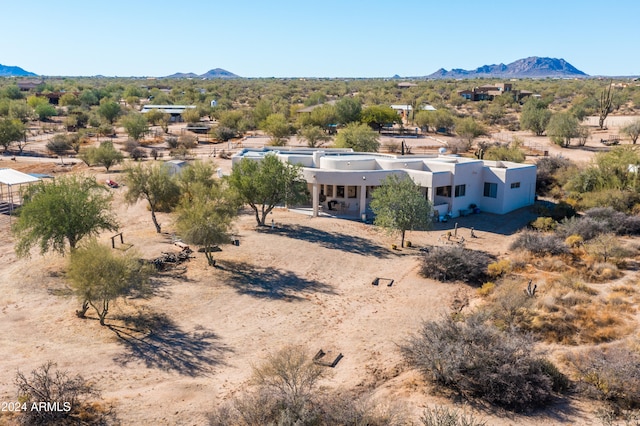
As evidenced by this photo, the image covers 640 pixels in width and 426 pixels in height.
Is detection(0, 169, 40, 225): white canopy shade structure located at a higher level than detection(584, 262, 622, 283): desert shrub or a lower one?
higher

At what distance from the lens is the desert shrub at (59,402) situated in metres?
13.7

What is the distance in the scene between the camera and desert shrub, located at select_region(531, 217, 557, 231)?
114 ft

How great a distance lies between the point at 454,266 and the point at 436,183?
40.9ft

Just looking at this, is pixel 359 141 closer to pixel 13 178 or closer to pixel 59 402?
pixel 13 178

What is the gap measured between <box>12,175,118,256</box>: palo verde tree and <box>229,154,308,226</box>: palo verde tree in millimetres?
9288

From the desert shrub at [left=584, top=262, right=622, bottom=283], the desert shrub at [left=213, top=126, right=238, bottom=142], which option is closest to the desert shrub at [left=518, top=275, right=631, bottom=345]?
the desert shrub at [left=584, top=262, right=622, bottom=283]

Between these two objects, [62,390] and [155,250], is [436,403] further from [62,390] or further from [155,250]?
[155,250]

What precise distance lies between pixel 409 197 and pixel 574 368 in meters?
15.4

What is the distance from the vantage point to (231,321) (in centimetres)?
2108

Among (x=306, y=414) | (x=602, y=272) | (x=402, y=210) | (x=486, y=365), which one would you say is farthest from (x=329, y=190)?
(x=306, y=414)

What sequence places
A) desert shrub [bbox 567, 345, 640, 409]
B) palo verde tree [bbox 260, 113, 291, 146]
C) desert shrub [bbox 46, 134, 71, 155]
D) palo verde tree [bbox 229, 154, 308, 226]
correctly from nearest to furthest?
desert shrub [bbox 567, 345, 640, 409]
palo verde tree [bbox 229, 154, 308, 226]
desert shrub [bbox 46, 134, 71, 155]
palo verde tree [bbox 260, 113, 291, 146]

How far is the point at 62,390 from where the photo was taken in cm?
1437

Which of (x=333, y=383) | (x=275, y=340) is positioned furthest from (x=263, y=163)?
(x=333, y=383)

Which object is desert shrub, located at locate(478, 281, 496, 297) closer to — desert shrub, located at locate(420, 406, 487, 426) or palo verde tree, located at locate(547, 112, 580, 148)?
desert shrub, located at locate(420, 406, 487, 426)
